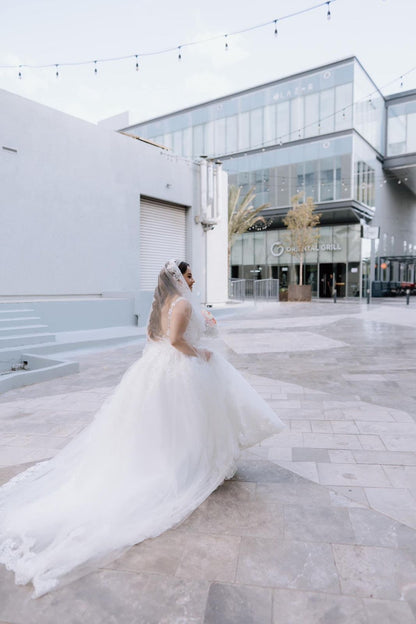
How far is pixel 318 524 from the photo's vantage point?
9.71 feet

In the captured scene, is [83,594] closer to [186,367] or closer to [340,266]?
[186,367]

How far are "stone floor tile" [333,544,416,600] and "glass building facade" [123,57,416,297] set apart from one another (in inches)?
1179

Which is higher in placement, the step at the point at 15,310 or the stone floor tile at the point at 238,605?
the step at the point at 15,310

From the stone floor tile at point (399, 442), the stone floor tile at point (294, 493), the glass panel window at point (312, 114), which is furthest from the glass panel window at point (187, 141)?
the stone floor tile at point (294, 493)

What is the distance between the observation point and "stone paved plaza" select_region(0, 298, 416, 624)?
222cm

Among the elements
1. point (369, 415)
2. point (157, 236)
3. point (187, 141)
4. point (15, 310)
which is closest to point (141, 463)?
point (369, 415)

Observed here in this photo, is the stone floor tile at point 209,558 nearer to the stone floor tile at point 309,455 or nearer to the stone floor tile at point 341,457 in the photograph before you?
the stone floor tile at point 309,455

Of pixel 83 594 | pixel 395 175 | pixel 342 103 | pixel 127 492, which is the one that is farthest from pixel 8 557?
pixel 395 175

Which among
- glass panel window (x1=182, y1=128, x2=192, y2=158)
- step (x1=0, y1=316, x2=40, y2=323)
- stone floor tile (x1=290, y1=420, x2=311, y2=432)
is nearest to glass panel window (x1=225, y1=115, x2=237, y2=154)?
glass panel window (x1=182, y1=128, x2=192, y2=158)

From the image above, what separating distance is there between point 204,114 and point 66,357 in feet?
106

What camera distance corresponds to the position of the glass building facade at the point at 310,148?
30.9 metres

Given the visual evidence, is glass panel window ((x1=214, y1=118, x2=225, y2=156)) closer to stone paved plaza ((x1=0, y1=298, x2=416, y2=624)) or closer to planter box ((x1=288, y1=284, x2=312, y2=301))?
planter box ((x1=288, y1=284, x2=312, y2=301))

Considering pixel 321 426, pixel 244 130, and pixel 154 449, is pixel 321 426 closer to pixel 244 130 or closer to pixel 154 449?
pixel 154 449

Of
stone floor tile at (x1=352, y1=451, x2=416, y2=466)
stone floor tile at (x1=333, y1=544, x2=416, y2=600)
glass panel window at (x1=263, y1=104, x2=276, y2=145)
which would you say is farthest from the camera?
glass panel window at (x1=263, y1=104, x2=276, y2=145)
